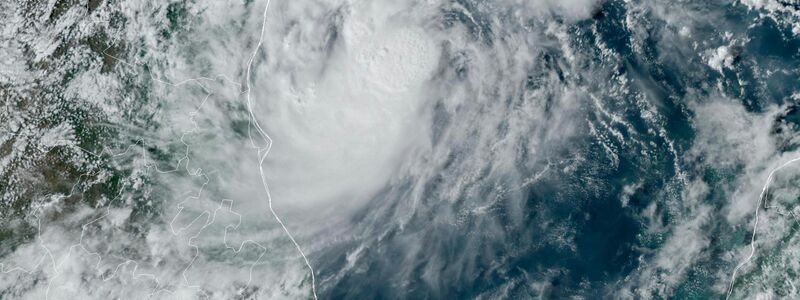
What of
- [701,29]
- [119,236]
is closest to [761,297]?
[701,29]

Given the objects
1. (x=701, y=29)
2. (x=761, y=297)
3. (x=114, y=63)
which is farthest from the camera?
(x=114, y=63)

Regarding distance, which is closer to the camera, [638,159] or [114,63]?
[638,159]

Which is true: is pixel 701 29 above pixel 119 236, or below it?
above

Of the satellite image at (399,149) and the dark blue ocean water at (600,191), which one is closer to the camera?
the dark blue ocean water at (600,191)

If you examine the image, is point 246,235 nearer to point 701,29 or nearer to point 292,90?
point 292,90

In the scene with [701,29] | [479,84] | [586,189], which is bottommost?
[586,189]

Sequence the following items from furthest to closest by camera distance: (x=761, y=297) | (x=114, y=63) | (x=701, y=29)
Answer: (x=114, y=63) → (x=761, y=297) → (x=701, y=29)

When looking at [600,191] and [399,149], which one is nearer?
[600,191]

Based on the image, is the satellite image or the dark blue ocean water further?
the satellite image
